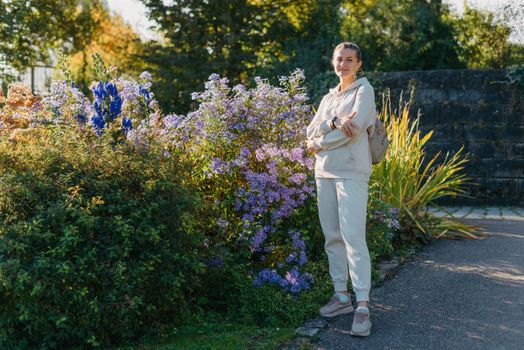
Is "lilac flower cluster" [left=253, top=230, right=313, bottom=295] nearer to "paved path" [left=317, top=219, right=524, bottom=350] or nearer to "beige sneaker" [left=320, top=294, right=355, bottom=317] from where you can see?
"beige sneaker" [left=320, top=294, right=355, bottom=317]

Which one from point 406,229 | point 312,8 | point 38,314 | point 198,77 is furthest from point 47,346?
point 312,8

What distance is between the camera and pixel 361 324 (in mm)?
4250

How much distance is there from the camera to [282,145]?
5.65 m

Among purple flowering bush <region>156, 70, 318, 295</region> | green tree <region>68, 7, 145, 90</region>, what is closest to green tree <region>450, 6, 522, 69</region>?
purple flowering bush <region>156, 70, 318, 295</region>

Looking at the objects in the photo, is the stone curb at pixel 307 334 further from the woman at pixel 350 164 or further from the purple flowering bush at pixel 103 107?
the purple flowering bush at pixel 103 107

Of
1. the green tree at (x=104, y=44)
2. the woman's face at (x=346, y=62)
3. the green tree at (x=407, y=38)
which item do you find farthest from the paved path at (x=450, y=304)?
the green tree at (x=104, y=44)

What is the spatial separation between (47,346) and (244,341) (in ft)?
3.86

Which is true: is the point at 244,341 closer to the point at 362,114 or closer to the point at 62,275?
the point at 62,275

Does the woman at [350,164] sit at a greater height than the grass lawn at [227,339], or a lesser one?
greater

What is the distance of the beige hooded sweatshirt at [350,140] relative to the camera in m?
4.21

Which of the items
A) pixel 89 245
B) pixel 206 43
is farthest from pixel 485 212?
pixel 206 43

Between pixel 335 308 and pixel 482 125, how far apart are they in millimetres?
7118

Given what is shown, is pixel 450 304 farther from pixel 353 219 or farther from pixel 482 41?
pixel 482 41

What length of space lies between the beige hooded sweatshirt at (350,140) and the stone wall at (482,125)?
6.82 meters
